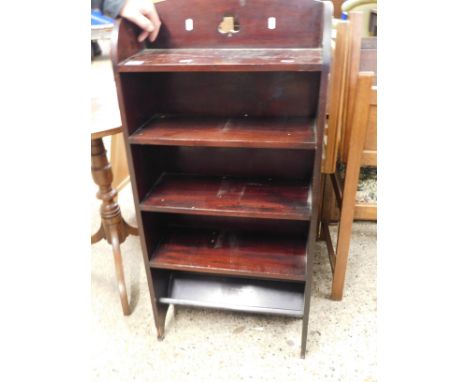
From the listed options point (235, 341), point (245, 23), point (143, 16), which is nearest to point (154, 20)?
point (143, 16)

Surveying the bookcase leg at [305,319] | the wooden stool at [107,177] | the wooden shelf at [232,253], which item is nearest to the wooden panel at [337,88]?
the wooden shelf at [232,253]

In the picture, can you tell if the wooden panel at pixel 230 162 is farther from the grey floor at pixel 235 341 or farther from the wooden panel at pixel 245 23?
the grey floor at pixel 235 341

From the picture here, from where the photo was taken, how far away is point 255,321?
64.8 inches

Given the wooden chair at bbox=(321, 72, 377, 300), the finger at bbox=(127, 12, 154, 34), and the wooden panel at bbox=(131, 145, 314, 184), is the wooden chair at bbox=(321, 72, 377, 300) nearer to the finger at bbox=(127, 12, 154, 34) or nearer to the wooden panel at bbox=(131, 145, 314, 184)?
the wooden panel at bbox=(131, 145, 314, 184)

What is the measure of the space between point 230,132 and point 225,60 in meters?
0.22

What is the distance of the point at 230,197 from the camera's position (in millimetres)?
1320

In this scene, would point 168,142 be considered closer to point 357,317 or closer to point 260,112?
point 260,112

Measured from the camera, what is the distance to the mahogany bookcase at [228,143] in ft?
3.70

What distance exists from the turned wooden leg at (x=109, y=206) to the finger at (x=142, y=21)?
23.3 inches

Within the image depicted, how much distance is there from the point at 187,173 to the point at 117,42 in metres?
0.57

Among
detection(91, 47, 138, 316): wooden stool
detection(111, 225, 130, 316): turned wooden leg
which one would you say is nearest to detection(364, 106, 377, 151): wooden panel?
detection(91, 47, 138, 316): wooden stool

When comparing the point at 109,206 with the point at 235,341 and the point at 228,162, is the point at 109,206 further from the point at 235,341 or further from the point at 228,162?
the point at 235,341

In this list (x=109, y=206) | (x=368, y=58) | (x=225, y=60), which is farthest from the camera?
(x=109, y=206)

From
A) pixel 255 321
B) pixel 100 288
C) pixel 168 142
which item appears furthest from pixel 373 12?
pixel 100 288
